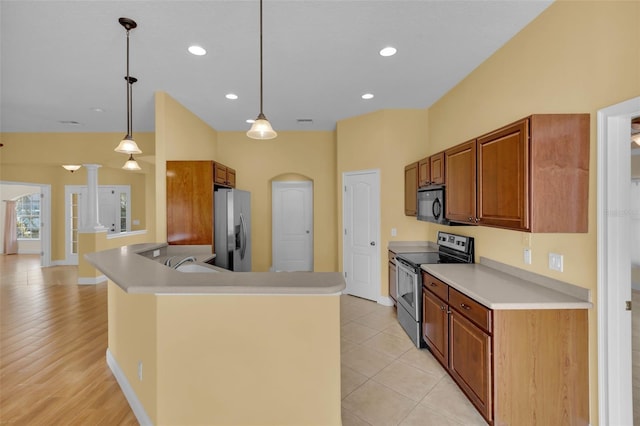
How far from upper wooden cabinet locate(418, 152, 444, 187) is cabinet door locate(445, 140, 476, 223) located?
145mm

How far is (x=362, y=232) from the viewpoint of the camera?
464 cm

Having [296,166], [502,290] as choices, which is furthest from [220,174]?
[502,290]

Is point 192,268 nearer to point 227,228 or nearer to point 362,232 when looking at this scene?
point 227,228

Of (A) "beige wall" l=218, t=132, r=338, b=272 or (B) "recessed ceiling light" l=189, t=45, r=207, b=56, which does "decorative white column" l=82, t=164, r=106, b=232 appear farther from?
(B) "recessed ceiling light" l=189, t=45, r=207, b=56

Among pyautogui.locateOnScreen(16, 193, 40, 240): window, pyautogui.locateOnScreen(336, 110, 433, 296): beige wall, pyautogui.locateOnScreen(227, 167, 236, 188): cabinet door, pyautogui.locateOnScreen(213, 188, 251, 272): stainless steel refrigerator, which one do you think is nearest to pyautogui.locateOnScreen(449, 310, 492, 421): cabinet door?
pyautogui.locateOnScreen(336, 110, 433, 296): beige wall

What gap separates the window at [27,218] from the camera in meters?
9.69

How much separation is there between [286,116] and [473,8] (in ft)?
9.98

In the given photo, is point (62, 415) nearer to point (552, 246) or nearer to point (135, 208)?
point (552, 246)

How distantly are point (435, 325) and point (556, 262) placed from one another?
113 centimetres

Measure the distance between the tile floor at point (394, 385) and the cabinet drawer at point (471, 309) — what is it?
2.30 ft

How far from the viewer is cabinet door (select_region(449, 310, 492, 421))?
191 centimetres

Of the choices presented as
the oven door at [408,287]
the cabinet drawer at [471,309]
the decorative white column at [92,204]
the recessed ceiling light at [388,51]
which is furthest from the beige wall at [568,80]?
the decorative white column at [92,204]

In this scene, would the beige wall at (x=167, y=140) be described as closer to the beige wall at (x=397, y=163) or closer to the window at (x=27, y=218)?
the beige wall at (x=397, y=163)

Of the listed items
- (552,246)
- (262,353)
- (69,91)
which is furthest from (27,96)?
(552,246)
